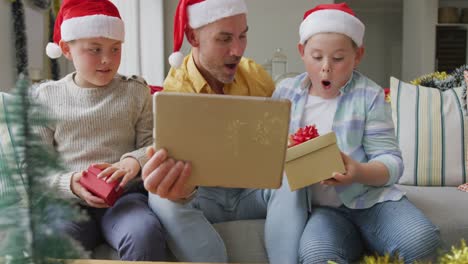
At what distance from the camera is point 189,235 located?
111 centimetres

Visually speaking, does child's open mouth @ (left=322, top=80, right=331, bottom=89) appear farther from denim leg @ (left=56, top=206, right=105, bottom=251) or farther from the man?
denim leg @ (left=56, top=206, right=105, bottom=251)

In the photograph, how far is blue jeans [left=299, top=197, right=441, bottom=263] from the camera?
40.9 inches

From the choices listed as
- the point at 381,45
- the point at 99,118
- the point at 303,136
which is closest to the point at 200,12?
the point at 99,118

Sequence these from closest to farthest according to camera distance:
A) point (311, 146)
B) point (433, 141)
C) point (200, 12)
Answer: point (311, 146)
point (200, 12)
point (433, 141)

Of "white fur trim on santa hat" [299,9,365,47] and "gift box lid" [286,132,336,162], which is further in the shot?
"white fur trim on santa hat" [299,9,365,47]

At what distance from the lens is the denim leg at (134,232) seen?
42.7 inches

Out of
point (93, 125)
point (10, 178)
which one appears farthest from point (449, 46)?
point (10, 178)

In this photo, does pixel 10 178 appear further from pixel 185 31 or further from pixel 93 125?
pixel 185 31

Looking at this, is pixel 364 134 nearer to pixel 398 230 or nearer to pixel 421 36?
pixel 398 230

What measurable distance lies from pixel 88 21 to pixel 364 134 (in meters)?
0.79

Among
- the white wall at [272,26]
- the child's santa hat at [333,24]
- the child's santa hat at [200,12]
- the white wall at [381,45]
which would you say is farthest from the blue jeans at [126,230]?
the white wall at [381,45]

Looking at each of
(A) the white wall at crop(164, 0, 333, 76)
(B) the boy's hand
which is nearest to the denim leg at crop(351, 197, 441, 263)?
(B) the boy's hand

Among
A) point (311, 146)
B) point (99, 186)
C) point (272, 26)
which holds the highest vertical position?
point (272, 26)

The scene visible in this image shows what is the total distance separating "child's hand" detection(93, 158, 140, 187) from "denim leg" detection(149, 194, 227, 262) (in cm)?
10
